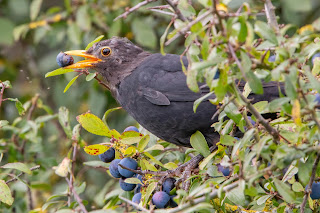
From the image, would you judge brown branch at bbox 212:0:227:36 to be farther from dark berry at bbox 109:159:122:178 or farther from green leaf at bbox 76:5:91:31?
green leaf at bbox 76:5:91:31

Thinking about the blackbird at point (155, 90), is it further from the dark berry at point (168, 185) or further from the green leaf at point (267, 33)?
the green leaf at point (267, 33)

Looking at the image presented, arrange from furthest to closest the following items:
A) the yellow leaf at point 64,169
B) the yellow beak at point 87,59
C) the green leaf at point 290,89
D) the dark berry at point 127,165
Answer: the yellow beak at point 87,59, the yellow leaf at point 64,169, the dark berry at point 127,165, the green leaf at point 290,89

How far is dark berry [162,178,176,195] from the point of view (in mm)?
2825

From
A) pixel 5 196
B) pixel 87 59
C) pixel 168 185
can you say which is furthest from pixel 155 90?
pixel 5 196

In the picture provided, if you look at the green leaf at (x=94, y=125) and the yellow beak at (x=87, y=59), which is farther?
the yellow beak at (x=87, y=59)

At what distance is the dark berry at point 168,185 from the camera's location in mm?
2825

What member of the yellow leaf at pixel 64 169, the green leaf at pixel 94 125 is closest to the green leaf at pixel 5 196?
the yellow leaf at pixel 64 169

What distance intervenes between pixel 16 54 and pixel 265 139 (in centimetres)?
525

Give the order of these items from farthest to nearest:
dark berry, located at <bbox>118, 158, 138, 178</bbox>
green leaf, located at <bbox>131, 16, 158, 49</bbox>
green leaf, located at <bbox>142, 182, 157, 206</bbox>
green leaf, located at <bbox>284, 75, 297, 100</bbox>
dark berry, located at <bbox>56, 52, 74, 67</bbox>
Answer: green leaf, located at <bbox>131, 16, 158, 49</bbox> < dark berry, located at <bbox>56, 52, 74, 67</bbox> < dark berry, located at <bbox>118, 158, 138, 178</bbox> < green leaf, located at <bbox>142, 182, 157, 206</bbox> < green leaf, located at <bbox>284, 75, 297, 100</bbox>

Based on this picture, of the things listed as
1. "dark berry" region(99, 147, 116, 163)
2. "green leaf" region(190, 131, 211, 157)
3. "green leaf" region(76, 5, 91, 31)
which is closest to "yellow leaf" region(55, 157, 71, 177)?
"dark berry" region(99, 147, 116, 163)

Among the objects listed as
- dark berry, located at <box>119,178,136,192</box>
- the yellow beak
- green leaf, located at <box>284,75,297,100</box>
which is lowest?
dark berry, located at <box>119,178,136,192</box>

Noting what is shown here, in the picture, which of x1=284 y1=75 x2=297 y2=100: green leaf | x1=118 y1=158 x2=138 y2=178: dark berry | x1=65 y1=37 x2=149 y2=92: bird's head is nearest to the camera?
x1=284 y1=75 x2=297 y2=100: green leaf

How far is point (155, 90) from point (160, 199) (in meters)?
1.07

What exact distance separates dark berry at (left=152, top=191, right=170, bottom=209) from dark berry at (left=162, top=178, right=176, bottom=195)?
10cm
